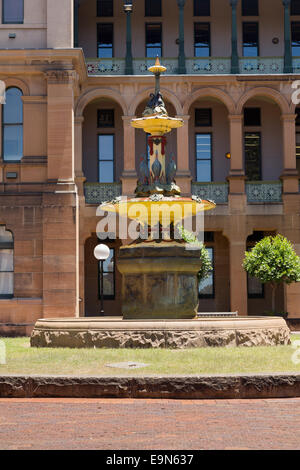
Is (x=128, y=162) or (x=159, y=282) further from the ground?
(x=128, y=162)

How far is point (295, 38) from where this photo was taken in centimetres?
3716

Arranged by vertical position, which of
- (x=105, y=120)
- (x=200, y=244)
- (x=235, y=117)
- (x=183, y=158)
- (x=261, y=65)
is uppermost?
(x=261, y=65)

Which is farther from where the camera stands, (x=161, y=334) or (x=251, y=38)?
(x=251, y=38)

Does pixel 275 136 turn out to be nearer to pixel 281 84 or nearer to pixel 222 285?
pixel 281 84

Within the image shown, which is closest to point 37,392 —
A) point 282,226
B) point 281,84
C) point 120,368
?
point 120,368

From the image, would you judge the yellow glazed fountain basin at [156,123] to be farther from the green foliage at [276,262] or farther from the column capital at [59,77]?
the green foliage at [276,262]

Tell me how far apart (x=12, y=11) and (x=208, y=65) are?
9.37 m

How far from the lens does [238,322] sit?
13.9 m

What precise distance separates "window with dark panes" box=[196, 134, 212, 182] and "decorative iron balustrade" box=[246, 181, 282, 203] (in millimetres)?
2997

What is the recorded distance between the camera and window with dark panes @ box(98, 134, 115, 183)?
3603 centimetres

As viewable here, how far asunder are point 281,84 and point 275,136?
3.33 meters

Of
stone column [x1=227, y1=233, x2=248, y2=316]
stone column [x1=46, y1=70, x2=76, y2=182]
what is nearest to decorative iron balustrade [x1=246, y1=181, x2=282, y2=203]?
stone column [x1=227, y1=233, x2=248, y2=316]

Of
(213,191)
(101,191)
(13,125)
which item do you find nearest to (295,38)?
(213,191)

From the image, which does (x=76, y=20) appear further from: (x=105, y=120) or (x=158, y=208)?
(x=158, y=208)
